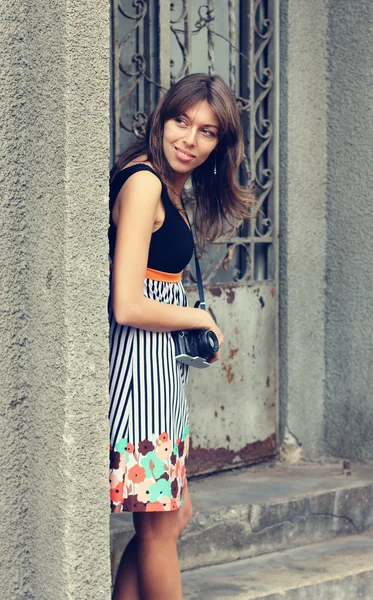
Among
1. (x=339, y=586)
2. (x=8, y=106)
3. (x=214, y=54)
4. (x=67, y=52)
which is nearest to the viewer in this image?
(x=67, y=52)

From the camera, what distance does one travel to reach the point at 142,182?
290cm

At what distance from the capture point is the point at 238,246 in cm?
502

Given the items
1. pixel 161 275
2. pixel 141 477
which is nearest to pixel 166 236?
pixel 161 275

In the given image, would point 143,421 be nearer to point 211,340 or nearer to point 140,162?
point 211,340

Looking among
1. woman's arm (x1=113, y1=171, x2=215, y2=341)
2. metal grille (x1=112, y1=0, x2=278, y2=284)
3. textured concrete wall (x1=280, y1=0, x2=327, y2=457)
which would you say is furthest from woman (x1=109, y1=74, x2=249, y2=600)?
textured concrete wall (x1=280, y1=0, x2=327, y2=457)

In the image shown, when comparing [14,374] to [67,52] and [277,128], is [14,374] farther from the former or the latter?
[277,128]

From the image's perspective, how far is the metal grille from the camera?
452 centimetres

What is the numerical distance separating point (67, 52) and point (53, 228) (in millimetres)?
487

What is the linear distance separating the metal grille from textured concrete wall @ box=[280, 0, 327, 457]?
2.9 inches

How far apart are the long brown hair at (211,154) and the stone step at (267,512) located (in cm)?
139

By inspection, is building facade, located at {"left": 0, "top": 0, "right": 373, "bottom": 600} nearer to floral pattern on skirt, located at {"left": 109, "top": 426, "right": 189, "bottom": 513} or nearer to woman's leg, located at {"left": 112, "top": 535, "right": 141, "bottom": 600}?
floral pattern on skirt, located at {"left": 109, "top": 426, "right": 189, "bottom": 513}

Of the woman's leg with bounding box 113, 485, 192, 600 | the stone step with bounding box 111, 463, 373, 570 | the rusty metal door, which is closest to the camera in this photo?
the woman's leg with bounding box 113, 485, 192, 600

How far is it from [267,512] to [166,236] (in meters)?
1.92

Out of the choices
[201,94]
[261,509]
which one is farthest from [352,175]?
[201,94]
